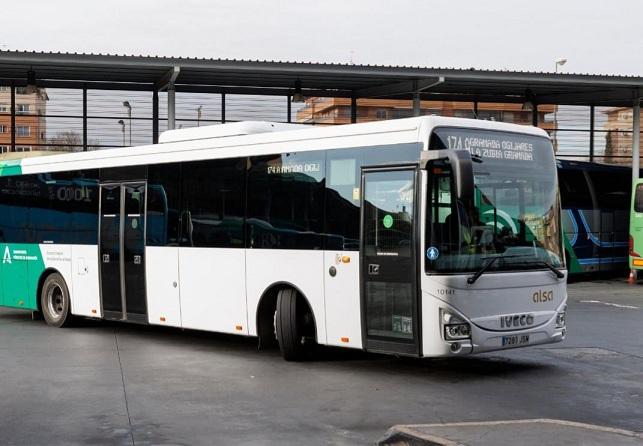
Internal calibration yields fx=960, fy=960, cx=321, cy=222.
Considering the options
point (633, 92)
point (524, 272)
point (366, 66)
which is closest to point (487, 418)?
point (524, 272)

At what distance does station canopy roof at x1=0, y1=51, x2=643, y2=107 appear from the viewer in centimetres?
2445

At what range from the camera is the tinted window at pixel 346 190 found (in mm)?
10648

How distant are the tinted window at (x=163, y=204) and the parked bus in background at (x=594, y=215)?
A: 16.3 m

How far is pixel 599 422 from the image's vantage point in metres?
8.28

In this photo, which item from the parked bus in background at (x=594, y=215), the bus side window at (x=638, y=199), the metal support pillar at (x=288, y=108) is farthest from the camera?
the metal support pillar at (x=288, y=108)

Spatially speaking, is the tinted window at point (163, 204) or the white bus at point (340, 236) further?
the tinted window at point (163, 204)

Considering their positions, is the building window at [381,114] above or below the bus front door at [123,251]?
above

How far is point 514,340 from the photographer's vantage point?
407 inches

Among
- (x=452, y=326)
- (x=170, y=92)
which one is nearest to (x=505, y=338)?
(x=452, y=326)

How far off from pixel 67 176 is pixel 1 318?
355 centimetres

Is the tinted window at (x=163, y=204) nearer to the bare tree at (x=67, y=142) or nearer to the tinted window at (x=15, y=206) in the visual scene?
the tinted window at (x=15, y=206)

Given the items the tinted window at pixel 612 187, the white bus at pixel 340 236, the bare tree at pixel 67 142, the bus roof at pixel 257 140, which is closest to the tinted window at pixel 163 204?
the white bus at pixel 340 236

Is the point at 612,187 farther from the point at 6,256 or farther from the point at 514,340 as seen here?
the point at 514,340

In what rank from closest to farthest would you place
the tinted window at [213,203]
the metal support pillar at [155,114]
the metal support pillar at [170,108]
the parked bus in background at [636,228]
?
the tinted window at [213,203], the metal support pillar at [170,108], the parked bus in background at [636,228], the metal support pillar at [155,114]
